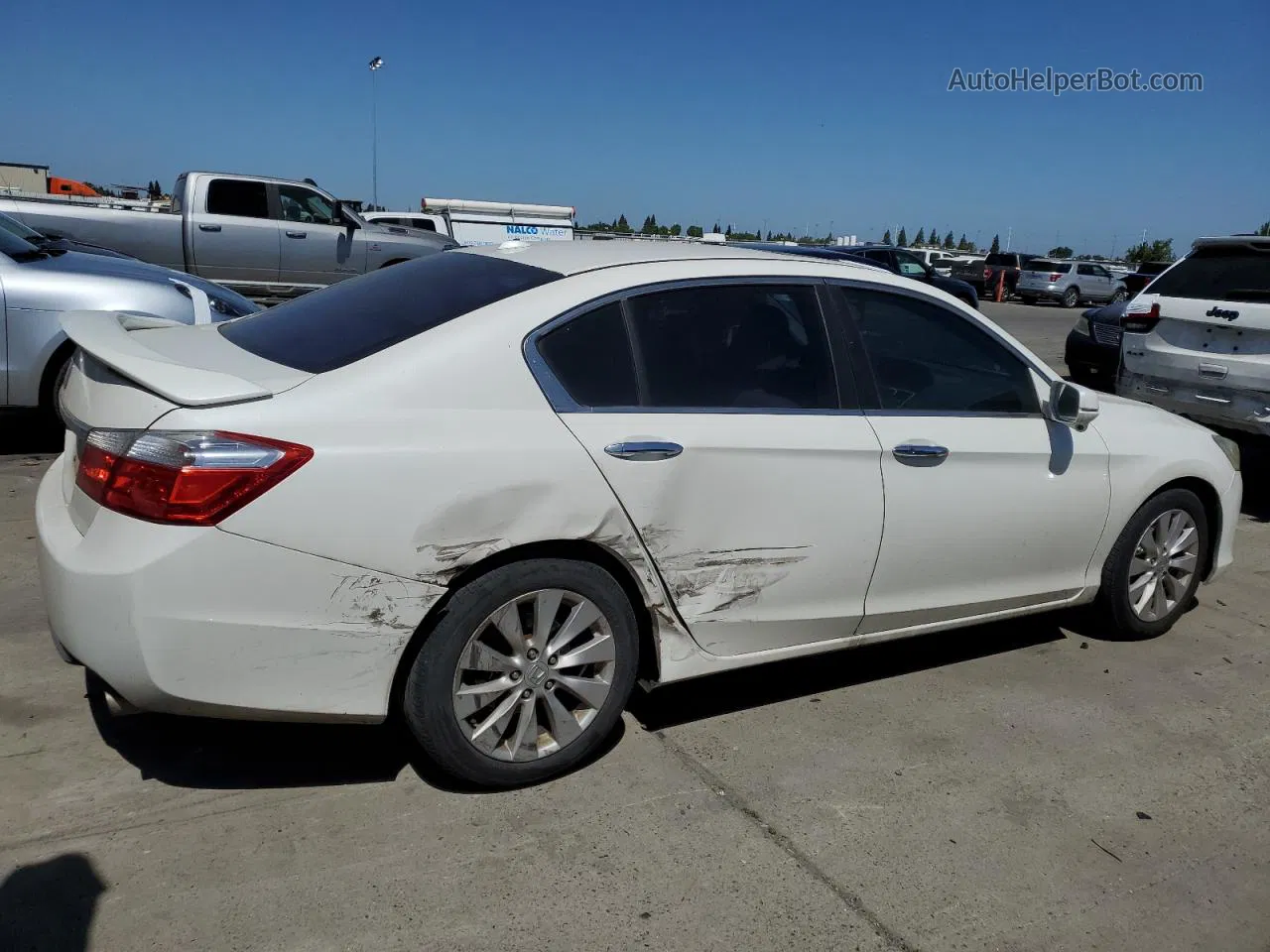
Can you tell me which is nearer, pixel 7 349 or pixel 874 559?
pixel 874 559

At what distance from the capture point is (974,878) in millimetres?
3018

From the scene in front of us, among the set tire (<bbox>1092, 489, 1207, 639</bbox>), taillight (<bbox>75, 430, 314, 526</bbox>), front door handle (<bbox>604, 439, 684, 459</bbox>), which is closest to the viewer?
taillight (<bbox>75, 430, 314, 526</bbox>)

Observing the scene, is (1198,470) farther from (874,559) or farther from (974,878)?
(974,878)

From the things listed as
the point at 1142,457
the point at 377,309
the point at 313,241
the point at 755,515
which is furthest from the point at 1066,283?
the point at 377,309

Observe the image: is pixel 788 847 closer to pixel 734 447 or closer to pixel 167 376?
pixel 734 447

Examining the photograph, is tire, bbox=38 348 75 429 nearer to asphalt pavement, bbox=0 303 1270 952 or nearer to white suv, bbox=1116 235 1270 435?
asphalt pavement, bbox=0 303 1270 952

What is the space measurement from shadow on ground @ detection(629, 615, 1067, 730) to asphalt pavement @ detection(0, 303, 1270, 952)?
0.7 inches

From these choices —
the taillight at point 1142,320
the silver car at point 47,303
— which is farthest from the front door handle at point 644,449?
the taillight at point 1142,320

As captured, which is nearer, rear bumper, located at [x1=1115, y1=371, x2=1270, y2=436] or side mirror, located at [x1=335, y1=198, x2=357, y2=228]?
rear bumper, located at [x1=1115, y1=371, x2=1270, y2=436]

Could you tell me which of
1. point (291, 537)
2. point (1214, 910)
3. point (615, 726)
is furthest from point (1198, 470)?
point (291, 537)

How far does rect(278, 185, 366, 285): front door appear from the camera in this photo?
14312mm

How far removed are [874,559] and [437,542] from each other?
1.62 meters

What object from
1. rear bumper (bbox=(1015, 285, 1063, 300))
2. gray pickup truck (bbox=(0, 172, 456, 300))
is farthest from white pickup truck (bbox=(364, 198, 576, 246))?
rear bumper (bbox=(1015, 285, 1063, 300))

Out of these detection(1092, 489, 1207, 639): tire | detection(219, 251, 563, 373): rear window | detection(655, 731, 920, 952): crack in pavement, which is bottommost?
detection(655, 731, 920, 952): crack in pavement
